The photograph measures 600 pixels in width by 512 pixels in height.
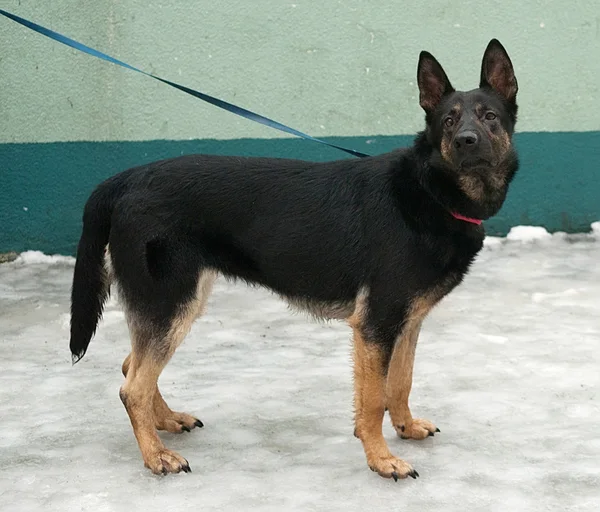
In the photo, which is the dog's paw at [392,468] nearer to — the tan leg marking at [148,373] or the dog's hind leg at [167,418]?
the tan leg marking at [148,373]

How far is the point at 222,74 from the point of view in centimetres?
687

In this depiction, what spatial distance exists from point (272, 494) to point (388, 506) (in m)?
0.42

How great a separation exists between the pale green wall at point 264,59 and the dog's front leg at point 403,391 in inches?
137

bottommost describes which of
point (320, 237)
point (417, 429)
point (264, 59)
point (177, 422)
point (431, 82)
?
point (177, 422)

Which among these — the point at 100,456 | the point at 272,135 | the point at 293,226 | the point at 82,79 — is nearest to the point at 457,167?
the point at 293,226

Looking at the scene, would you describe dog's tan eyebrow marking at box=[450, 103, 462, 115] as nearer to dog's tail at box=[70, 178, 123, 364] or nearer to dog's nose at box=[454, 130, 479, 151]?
dog's nose at box=[454, 130, 479, 151]

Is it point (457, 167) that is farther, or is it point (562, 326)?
point (562, 326)

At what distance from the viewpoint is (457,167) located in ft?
11.3

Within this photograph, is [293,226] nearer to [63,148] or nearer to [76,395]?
[76,395]

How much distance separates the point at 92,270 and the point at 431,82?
5.13 feet

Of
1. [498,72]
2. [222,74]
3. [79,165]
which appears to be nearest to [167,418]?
[498,72]

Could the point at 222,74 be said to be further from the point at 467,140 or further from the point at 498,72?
the point at 467,140

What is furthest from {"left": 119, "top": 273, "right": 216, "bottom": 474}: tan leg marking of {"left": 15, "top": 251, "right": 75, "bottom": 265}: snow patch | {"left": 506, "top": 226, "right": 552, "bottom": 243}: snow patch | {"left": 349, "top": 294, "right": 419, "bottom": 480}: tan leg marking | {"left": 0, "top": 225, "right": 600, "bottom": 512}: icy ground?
{"left": 506, "top": 226, "right": 552, "bottom": 243}: snow patch

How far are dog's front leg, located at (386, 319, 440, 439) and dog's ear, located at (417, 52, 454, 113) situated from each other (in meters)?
0.92
